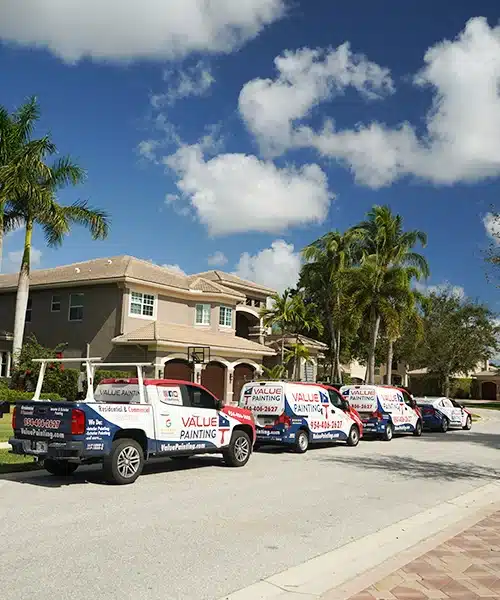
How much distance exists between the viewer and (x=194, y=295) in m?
35.5

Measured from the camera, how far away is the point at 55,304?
113 ft

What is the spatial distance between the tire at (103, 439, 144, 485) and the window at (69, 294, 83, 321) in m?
22.5

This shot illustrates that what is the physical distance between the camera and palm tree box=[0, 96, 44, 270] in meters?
28.8

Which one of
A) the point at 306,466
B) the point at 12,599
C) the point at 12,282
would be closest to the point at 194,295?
the point at 12,282

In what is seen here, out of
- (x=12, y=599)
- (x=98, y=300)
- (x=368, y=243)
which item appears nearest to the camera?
(x=12, y=599)

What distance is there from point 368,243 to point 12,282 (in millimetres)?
21656

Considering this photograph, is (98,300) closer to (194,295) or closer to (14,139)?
(194,295)

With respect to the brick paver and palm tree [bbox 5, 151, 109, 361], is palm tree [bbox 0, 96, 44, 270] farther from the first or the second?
the brick paver

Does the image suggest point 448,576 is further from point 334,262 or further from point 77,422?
point 334,262

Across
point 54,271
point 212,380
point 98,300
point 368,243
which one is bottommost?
point 212,380

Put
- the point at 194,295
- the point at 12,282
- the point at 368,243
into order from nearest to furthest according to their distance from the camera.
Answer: the point at 194,295, the point at 12,282, the point at 368,243

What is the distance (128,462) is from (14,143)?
2262 centimetres

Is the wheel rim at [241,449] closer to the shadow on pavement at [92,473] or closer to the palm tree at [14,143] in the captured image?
the shadow on pavement at [92,473]

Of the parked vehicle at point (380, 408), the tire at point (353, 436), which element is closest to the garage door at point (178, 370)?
the parked vehicle at point (380, 408)
